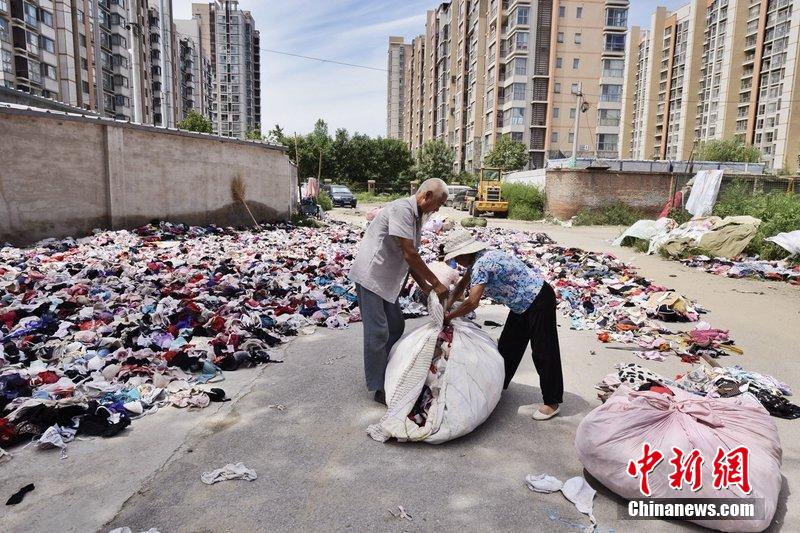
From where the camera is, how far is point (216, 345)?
5000 millimetres

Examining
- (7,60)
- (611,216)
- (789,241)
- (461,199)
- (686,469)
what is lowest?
(686,469)

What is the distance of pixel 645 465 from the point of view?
2633mm

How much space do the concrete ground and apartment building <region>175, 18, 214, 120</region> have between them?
83.7 metres

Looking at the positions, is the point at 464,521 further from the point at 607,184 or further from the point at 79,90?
the point at 79,90

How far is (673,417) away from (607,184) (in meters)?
22.4

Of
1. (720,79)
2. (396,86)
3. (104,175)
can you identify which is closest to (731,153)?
(720,79)

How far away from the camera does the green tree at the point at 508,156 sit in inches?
1891

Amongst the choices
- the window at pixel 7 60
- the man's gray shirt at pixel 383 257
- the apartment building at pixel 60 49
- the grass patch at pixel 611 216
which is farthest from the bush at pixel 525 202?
the window at pixel 7 60

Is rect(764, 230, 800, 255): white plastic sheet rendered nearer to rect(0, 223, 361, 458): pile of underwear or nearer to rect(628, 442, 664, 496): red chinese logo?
rect(0, 223, 361, 458): pile of underwear

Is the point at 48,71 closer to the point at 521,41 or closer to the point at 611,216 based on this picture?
the point at 521,41

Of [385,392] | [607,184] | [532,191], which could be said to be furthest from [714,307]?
[532,191]

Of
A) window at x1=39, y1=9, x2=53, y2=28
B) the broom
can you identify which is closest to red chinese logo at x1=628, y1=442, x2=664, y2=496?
the broom

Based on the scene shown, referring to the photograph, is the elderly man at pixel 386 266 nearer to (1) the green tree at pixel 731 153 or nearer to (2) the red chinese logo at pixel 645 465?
(2) the red chinese logo at pixel 645 465

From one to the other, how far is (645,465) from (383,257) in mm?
2052
